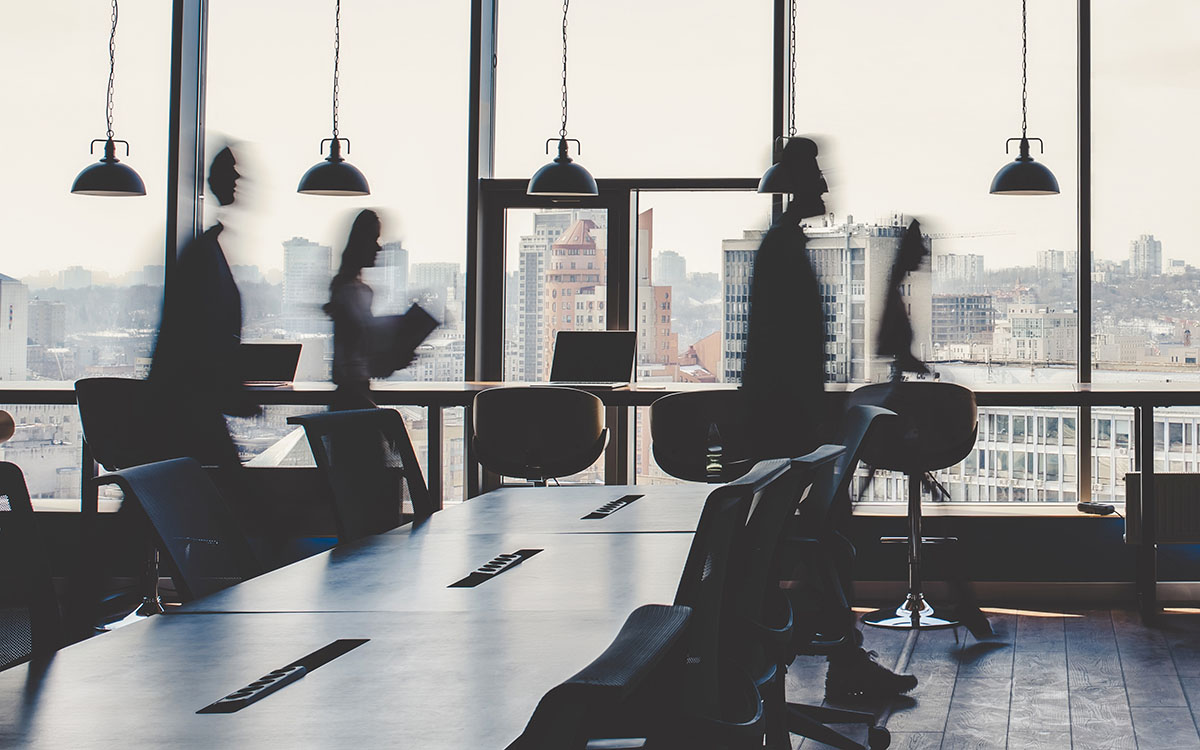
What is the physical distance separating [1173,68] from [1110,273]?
1114 millimetres

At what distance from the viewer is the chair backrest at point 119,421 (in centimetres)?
454

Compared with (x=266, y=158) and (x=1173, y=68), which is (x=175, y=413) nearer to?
(x=266, y=158)

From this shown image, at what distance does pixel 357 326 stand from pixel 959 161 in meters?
3.26

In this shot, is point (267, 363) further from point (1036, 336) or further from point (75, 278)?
point (1036, 336)

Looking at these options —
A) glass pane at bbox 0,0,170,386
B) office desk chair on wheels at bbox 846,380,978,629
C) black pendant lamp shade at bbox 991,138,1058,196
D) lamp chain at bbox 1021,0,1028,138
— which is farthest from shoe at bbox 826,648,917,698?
glass pane at bbox 0,0,170,386

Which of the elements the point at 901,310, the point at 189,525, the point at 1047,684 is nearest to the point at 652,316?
the point at 901,310

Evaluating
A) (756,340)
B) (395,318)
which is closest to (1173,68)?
(756,340)

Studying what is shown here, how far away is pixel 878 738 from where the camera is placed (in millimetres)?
3312

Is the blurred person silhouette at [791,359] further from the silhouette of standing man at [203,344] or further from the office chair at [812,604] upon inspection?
the silhouette of standing man at [203,344]

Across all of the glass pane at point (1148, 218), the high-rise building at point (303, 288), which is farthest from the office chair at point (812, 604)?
the high-rise building at point (303, 288)

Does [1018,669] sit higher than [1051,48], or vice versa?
[1051,48]

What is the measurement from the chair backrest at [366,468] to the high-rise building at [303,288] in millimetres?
3333

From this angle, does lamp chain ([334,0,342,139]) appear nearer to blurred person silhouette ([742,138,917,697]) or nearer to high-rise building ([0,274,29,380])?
high-rise building ([0,274,29,380])

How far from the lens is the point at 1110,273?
5734 mm
